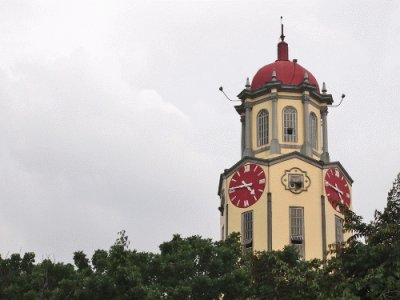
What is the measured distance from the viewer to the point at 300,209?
5684 centimetres

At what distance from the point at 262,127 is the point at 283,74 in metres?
3.76

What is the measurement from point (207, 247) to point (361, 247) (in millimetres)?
13260

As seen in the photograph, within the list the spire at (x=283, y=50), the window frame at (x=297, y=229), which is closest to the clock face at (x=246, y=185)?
the window frame at (x=297, y=229)

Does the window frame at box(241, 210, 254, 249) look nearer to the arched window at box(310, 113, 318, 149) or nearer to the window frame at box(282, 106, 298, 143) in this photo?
the window frame at box(282, 106, 298, 143)

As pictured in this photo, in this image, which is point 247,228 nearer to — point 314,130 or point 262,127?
point 262,127

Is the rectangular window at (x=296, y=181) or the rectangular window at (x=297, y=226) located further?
the rectangular window at (x=296, y=181)

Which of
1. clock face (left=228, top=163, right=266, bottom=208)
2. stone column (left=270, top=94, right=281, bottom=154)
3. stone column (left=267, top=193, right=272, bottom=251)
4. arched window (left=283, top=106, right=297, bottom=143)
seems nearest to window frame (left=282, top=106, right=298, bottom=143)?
arched window (left=283, top=106, right=297, bottom=143)

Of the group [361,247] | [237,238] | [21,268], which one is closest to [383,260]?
[361,247]

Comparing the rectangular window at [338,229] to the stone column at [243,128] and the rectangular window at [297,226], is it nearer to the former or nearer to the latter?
the rectangular window at [297,226]

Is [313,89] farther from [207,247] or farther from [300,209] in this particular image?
[207,247]

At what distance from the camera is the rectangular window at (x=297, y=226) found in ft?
185

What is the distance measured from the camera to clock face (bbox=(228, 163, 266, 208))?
57.4 meters

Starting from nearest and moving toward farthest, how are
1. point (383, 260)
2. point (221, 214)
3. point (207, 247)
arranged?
point (383, 260) → point (207, 247) → point (221, 214)

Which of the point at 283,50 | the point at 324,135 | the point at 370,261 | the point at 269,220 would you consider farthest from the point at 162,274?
the point at 283,50
